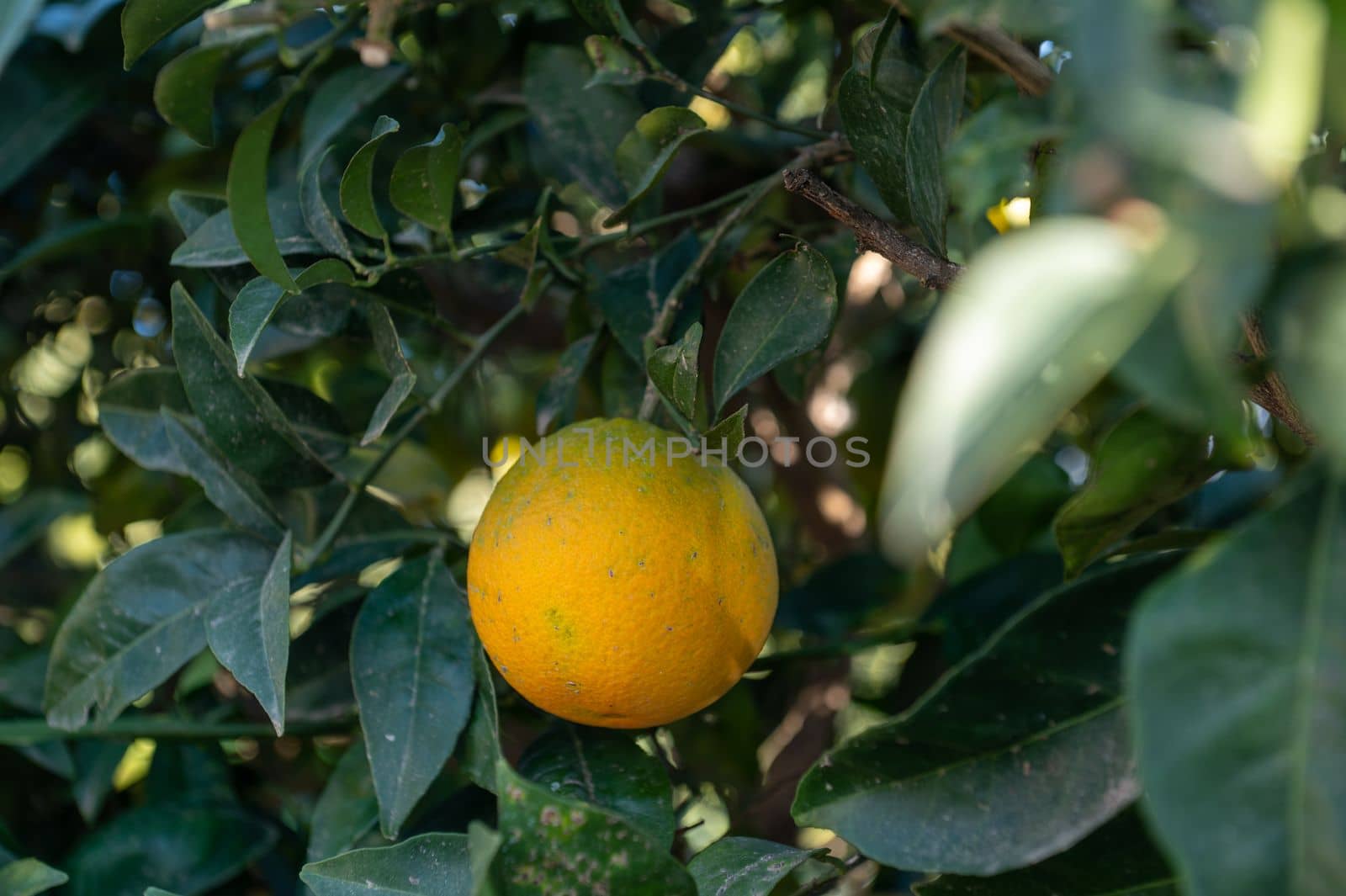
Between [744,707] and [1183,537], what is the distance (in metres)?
0.57

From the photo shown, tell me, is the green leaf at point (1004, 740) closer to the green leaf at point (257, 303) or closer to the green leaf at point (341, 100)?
the green leaf at point (257, 303)

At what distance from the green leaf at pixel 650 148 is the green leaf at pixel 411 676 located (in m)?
0.32

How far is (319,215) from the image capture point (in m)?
Result: 0.80

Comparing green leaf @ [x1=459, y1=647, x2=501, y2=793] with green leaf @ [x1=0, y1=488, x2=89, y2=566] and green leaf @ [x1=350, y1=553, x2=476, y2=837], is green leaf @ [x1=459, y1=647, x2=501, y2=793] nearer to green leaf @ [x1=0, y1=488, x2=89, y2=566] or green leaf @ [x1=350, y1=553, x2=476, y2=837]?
green leaf @ [x1=350, y1=553, x2=476, y2=837]

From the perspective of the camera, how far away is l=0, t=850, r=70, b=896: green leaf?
760 millimetres

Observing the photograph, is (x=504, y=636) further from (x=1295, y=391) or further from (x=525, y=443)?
(x=1295, y=391)

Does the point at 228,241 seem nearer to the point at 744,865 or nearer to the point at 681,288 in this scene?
the point at 681,288

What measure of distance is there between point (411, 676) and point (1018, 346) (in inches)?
22.6

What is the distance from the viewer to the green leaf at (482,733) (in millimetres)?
759

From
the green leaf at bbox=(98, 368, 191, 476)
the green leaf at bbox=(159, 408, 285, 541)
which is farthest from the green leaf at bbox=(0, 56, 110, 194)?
the green leaf at bbox=(159, 408, 285, 541)

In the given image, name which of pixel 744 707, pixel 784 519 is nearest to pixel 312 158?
pixel 744 707

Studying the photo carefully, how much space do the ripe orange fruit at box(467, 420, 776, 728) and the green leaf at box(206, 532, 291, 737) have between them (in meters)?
0.12

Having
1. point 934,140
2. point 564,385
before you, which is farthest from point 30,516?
point 934,140

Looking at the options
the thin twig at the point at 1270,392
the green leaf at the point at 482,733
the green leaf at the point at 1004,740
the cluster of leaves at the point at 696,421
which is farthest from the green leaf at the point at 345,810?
the thin twig at the point at 1270,392
